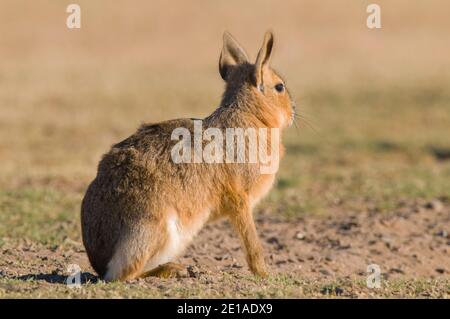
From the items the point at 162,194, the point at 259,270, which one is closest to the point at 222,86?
the point at 259,270

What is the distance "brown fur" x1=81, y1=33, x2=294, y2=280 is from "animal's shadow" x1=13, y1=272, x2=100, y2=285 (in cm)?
21

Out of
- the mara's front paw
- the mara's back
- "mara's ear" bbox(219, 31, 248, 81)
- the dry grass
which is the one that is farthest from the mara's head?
the dry grass

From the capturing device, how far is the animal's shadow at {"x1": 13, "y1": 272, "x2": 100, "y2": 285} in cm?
693

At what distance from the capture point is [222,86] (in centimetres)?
2362

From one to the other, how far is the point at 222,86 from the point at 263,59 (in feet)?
53.0

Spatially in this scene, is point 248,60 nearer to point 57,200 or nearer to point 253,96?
point 253,96

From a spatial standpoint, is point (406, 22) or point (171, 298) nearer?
point (171, 298)

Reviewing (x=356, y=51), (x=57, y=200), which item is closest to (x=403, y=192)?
(x=57, y=200)

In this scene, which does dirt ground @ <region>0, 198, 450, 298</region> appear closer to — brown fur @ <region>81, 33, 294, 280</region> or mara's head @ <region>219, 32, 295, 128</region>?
brown fur @ <region>81, 33, 294, 280</region>

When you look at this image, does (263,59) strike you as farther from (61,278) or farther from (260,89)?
(61,278)

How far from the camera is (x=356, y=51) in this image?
29406mm

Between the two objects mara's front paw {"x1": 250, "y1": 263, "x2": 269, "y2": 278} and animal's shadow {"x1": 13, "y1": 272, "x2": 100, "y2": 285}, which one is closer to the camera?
animal's shadow {"x1": 13, "y1": 272, "x2": 100, "y2": 285}

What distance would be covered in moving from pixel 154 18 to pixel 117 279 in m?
26.6
